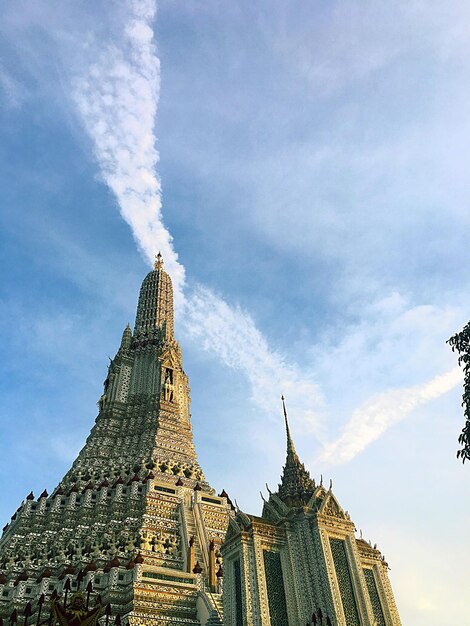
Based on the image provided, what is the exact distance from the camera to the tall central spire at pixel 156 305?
2813 inches

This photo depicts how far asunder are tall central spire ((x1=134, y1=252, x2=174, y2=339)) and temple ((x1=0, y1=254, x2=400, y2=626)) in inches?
368

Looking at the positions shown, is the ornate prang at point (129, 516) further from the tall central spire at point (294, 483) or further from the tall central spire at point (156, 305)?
the tall central spire at point (294, 483)

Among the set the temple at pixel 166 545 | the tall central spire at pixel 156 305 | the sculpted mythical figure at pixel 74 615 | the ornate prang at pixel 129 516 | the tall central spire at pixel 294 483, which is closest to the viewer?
the sculpted mythical figure at pixel 74 615

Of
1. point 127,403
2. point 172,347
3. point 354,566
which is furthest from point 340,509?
point 172,347

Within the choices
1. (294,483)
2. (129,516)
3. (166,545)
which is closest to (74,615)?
(294,483)

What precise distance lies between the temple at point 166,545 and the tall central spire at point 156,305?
9335mm

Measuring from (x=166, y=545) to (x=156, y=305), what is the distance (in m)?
42.0

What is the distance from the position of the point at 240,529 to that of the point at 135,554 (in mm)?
12705

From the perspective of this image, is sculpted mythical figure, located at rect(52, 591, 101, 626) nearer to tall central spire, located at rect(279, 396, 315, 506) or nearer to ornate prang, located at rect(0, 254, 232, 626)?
ornate prang, located at rect(0, 254, 232, 626)

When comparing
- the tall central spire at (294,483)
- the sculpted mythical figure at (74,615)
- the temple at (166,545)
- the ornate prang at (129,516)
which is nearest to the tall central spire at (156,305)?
the ornate prang at (129,516)

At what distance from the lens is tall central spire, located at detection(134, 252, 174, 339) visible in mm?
71438

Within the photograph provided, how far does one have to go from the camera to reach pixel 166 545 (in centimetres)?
3759

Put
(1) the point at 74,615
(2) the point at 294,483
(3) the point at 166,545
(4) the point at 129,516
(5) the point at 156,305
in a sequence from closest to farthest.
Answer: (1) the point at 74,615 → (2) the point at 294,483 → (3) the point at 166,545 → (4) the point at 129,516 → (5) the point at 156,305

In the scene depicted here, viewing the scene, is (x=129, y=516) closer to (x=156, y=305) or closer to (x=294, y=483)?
(x=294, y=483)
